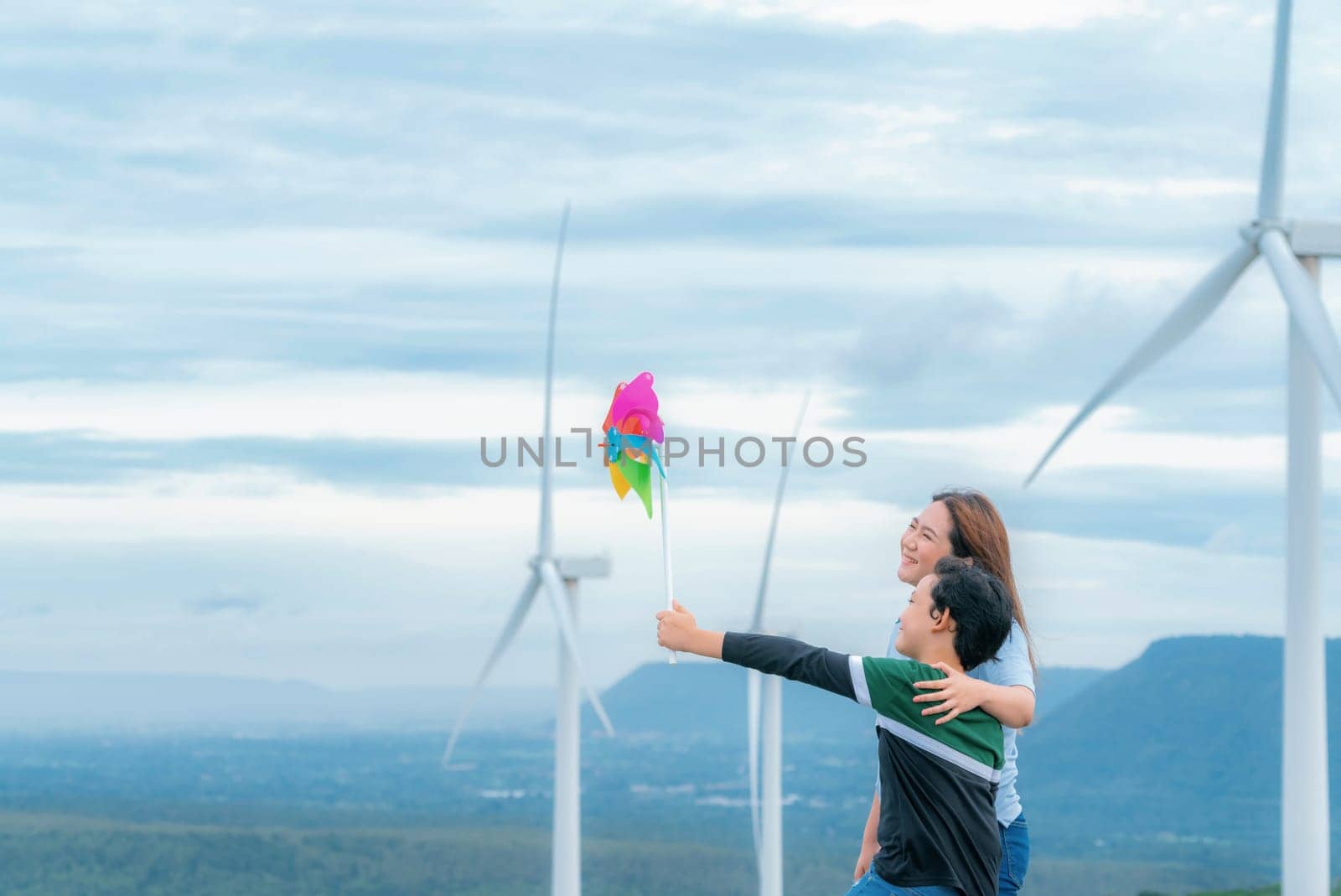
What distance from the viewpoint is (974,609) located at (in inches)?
295

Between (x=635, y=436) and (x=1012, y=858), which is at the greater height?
(x=635, y=436)

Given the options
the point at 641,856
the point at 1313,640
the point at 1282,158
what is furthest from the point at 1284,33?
the point at 641,856

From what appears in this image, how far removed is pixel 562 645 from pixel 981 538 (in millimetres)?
22260

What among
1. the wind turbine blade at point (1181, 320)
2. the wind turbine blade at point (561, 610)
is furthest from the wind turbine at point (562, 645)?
the wind turbine blade at point (1181, 320)

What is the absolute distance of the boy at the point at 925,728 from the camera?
723cm

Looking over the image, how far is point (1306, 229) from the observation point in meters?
21.5

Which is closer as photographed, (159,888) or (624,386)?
(624,386)

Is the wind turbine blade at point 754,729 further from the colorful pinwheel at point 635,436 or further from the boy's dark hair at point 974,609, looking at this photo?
the boy's dark hair at point 974,609

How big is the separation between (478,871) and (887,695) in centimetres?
16017

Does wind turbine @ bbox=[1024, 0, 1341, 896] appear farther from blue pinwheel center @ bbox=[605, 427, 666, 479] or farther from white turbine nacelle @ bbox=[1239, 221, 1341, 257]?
→ blue pinwheel center @ bbox=[605, 427, 666, 479]

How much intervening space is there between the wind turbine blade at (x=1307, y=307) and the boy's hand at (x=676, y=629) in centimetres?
1319

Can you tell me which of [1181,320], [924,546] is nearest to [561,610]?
[1181,320]

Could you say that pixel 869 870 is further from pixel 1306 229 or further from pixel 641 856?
pixel 641 856

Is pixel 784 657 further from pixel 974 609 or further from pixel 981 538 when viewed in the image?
pixel 981 538
